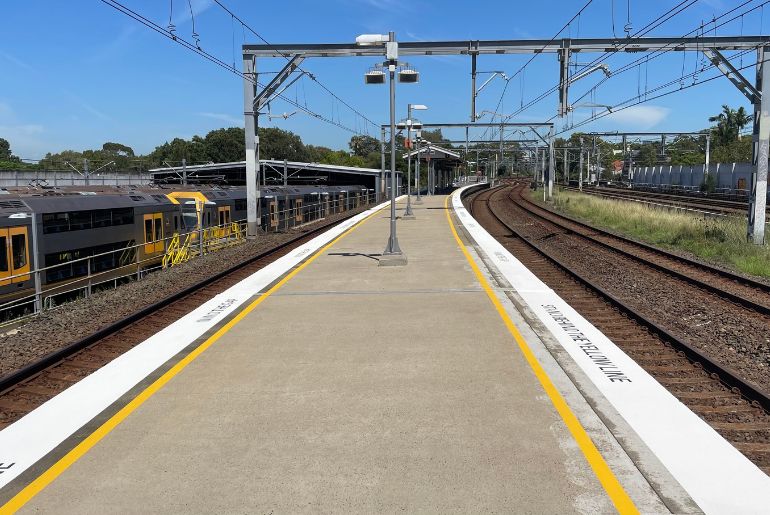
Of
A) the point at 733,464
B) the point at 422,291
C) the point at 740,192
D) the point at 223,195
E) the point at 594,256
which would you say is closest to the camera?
the point at 733,464

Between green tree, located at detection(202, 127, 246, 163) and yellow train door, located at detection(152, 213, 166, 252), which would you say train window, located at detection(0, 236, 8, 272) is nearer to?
yellow train door, located at detection(152, 213, 166, 252)

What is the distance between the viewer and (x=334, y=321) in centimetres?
923

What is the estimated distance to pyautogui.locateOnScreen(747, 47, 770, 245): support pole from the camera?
18828 mm

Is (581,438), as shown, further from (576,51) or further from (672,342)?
(576,51)

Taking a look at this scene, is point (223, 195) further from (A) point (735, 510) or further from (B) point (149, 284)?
(A) point (735, 510)

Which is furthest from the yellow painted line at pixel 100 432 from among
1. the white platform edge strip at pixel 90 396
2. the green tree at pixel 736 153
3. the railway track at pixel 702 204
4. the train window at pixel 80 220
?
the green tree at pixel 736 153

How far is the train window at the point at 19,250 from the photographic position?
587 inches

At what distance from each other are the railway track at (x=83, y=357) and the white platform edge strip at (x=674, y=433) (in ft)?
19.3

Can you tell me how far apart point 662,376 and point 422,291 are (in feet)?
16.7

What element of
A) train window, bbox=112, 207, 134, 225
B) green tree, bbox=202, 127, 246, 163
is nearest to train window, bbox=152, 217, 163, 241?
train window, bbox=112, 207, 134, 225

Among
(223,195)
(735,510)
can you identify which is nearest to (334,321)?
(735,510)

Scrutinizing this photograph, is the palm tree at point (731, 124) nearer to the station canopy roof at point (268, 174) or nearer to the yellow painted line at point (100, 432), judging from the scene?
the station canopy roof at point (268, 174)

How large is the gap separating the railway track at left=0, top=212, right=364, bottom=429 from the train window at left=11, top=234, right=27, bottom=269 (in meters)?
5.41

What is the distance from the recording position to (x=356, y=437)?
197 inches
